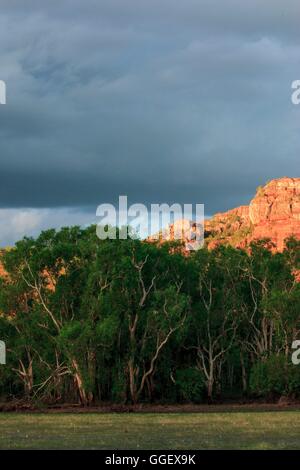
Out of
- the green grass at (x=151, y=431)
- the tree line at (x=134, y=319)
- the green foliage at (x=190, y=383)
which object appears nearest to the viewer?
the green grass at (x=151, y=431)

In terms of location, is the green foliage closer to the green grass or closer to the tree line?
the tree line

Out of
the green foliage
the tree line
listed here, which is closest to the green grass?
the tree line


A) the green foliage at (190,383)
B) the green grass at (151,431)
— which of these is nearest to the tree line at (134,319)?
the green foliage at (190,383)

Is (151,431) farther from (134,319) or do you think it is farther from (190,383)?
(190,383)

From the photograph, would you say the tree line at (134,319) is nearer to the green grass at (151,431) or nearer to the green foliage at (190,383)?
the green foliage at (190,383)

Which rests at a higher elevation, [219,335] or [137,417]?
[219,335]

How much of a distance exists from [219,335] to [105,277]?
510 inches

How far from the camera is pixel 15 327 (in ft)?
225

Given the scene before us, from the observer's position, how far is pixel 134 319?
6506 centimetres

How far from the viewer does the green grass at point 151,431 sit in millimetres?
30953

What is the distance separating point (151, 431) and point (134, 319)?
89.0ft

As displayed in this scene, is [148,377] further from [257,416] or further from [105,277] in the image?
[257,416]

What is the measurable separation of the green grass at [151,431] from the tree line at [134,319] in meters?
11.4
